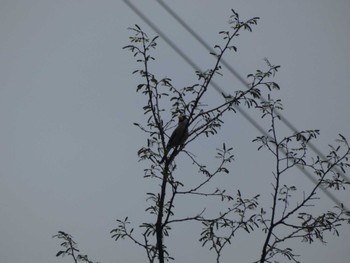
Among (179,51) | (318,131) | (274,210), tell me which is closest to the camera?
(274,210)

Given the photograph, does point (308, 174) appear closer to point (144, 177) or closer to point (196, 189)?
point (196, 189)

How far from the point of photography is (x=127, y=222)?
137 inches

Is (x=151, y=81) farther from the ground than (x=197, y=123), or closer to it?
farther from the ground

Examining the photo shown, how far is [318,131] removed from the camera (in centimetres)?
338

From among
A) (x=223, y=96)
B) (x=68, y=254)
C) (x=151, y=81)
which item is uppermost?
(x=151, y=81)

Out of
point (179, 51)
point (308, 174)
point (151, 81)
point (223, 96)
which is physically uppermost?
point (179, 51)

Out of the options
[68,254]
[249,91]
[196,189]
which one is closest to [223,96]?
[249,91]

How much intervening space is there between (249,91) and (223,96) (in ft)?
0.85

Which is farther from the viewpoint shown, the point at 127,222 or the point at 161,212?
→ the point at 127,222

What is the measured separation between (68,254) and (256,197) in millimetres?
1837

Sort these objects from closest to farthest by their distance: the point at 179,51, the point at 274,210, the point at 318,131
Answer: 1. the point at 274,210
2. the point at 318,131
3. the point at 179,51

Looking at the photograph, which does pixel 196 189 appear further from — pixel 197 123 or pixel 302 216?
pixel 302 216

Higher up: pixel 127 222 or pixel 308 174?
pixel 127 222

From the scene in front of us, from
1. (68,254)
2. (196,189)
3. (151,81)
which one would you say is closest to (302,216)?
(196,189)
